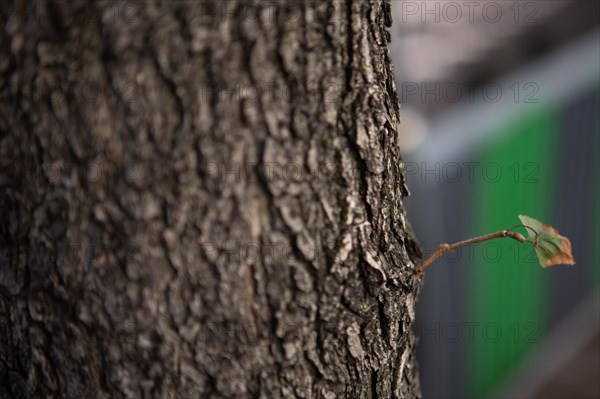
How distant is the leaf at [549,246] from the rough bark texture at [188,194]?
0.41 metres

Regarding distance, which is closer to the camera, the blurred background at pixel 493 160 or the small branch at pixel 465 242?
the small branch at pixel 465 242

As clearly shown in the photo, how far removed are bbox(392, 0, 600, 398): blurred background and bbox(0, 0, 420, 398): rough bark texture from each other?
51.5 inches

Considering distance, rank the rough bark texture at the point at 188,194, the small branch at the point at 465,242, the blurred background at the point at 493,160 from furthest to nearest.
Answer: the blurred background at the point at 493,160 < the small branch at the point at 465,242 < the rough bark texture at the point at 188,194

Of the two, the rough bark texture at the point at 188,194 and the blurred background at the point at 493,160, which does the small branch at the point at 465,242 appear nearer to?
the rough bark texture at the point at 188,194

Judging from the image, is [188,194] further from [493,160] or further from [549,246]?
[493,160]

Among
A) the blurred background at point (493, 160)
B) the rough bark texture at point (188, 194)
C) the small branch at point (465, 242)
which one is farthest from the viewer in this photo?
the blurred background at point (493, 160)

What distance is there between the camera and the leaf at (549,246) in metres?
1.32

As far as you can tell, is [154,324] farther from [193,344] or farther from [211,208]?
[211,208]

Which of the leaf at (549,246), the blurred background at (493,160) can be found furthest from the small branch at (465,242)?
the blurred background at (493,160)

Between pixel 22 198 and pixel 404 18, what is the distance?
1961 millimetres

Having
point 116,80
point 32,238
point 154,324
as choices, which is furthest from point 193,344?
point 116,80

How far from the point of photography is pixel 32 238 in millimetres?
1082

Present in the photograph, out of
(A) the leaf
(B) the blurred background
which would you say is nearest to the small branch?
(A) the leaf

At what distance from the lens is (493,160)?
101 inches
